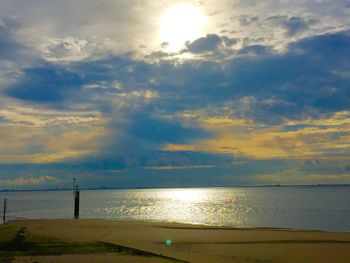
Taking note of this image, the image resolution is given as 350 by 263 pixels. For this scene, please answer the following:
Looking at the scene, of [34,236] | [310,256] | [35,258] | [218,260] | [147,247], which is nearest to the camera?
[35,258]

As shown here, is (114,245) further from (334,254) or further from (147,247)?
(334,254)

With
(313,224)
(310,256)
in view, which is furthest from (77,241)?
(313,224)

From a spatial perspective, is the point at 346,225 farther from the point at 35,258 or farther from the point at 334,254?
the point at 35,258

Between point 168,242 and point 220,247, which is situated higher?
point 168,242

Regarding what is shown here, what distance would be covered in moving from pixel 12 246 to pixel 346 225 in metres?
47.8

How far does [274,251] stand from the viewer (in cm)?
3170

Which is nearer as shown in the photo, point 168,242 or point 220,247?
point 220,247

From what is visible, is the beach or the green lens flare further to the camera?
the green lens flare

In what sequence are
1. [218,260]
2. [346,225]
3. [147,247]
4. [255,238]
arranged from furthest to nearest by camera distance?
[346,225]
[255,238]
[147,247]
[218,260]

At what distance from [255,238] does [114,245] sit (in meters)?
15.3

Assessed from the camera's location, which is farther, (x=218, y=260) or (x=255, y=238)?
(x=255, y=238)

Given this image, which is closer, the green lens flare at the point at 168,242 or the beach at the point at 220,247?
the beach at the point at 220,247

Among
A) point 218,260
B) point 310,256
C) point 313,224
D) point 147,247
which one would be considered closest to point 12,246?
point 147,247

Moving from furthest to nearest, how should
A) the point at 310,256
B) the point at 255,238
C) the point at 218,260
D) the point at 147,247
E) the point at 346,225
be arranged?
the point at 346,225 → the point at 255,238 → the point at 147,247 → the point at 310,256 → the point at 218,260
